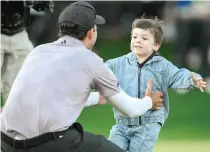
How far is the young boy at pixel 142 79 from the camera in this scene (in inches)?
328

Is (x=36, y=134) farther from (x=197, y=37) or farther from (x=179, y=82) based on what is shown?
(x=197, y=37)

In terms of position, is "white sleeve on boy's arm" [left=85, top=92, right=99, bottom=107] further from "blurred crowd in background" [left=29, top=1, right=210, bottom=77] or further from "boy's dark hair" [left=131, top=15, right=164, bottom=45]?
"blurred crowd in background" [left=29, top=1, right=210, bottom=77]

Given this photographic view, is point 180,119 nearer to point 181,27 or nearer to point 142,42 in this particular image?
point 181,27

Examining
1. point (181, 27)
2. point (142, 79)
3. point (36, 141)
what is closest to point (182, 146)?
point (142, 79)

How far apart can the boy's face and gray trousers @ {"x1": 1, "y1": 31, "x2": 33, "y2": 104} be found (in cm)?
287

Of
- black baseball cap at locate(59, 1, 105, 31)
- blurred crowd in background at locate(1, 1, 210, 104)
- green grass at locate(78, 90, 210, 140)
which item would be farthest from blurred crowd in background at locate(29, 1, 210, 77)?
black baseball cap at locate(59, 1, 105, 31)

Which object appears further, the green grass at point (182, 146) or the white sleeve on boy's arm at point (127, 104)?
the green grass at point (182, 146)

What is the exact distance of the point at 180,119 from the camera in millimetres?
14609

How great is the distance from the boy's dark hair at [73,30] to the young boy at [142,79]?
0.86 m

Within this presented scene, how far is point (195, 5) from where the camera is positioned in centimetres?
2025

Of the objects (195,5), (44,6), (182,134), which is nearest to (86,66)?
(44,6)

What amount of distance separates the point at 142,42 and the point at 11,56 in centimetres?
302

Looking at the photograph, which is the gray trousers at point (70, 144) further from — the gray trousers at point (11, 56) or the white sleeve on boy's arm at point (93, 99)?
the gray trousers at point (11, 56)

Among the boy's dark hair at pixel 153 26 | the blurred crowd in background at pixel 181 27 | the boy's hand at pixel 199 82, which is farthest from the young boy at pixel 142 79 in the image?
the blurred crowd in background at pixel 181 27
